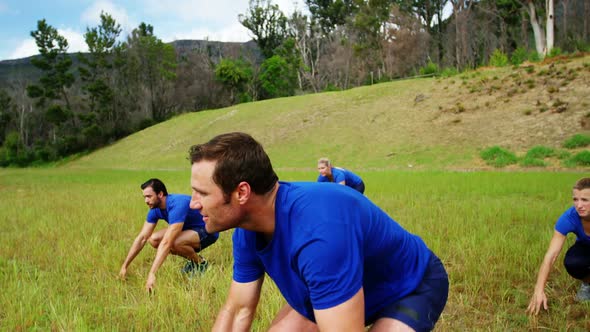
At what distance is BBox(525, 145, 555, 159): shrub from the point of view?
52.3 ft

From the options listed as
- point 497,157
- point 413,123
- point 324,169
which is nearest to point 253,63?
point 413,123

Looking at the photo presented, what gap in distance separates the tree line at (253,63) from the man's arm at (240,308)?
3846 cm

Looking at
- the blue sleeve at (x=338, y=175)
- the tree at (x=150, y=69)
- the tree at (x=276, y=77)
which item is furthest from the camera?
the tree at (x=276, y=77)

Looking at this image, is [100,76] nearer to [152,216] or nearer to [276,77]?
[276,77]

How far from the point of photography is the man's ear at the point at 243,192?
1.71 metres

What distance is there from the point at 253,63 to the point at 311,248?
53.5m

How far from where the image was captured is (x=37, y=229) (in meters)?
7.30

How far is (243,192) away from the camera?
5.68 feet

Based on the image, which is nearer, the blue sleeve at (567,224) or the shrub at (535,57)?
the blue sleeve at (567,224)

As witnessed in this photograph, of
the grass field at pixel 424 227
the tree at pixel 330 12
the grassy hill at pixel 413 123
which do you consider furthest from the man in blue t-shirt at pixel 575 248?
the tree at pixel 330 12

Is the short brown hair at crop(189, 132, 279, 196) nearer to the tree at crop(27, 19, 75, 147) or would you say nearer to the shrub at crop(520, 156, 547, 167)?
the shrub at crop(520, 156, 547, 167)

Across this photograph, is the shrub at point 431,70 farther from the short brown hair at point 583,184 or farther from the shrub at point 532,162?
the short brown hair at point 583,184

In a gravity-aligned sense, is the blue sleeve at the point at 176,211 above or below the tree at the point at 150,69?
below

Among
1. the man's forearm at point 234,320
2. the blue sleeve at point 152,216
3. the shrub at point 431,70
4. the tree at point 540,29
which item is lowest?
the man's forearm at point 234,320
